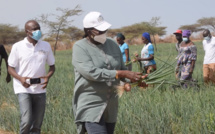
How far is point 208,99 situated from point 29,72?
2.33 metres

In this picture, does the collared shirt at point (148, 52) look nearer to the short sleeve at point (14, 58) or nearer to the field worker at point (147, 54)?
the field worker at point (147, 54)

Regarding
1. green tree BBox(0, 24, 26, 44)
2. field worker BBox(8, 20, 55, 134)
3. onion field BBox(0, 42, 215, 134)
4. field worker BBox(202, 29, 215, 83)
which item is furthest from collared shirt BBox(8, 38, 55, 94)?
green tree BBox(0, 24, 26, 44)

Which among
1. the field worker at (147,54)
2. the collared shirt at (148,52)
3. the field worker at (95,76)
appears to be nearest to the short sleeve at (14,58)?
the field worker at (95,76)

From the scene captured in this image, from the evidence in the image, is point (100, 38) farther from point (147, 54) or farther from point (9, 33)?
point (9, 33)

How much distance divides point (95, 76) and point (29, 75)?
1.53 metres

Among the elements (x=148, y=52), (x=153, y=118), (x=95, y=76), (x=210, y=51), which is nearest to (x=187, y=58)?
(x=148, y=52)

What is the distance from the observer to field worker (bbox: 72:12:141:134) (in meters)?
2.91

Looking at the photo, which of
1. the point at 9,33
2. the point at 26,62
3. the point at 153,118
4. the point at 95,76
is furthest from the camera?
the point at 9,33

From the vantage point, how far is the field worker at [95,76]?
9.55 feet

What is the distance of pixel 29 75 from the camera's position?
4.19 metres

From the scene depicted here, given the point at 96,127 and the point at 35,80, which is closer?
the point at 96,127

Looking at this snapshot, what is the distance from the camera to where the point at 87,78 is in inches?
116

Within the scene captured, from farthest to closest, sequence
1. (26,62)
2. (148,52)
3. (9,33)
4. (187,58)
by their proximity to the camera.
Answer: (9,33) < (148,52) < (187,58) < (26,62)

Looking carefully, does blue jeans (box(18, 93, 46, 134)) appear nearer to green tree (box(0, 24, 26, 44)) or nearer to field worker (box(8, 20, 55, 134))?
field worker (box(8, 20, 55, 134))
